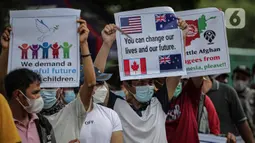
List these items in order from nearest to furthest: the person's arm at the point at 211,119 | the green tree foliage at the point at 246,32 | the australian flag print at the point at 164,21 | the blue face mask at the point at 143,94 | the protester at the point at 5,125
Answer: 1. the protester at the point at 5,125
2. the blue face mask at the point at 143,94
3. the australian flag print at the point at 164,21
4. the person's arm at the point at 211,119
5. the green tree foliage at the point at 246,32

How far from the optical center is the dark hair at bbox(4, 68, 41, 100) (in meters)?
6.93

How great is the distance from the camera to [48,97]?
7.63 metres

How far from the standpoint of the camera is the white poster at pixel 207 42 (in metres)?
8.83

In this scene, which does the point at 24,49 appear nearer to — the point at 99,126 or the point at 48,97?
the point at 48,97

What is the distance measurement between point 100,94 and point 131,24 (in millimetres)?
763

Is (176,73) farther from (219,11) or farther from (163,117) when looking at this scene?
(219,11)

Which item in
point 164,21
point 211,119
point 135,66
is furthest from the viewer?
point 211,119

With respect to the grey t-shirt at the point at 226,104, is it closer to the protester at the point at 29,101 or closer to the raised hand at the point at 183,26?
the raised hand at the point at 183,26

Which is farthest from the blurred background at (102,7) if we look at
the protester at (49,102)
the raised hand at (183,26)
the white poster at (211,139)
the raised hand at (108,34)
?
the protester at (49,102)

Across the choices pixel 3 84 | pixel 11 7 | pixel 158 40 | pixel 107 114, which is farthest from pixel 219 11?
pixel 11 7

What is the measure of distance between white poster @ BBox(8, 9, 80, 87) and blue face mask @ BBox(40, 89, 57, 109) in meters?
0.13

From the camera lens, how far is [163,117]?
8.02 meters

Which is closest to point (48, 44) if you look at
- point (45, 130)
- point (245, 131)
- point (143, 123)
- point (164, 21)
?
point (45, 130)

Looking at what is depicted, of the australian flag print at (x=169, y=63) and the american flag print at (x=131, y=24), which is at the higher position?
the american flag print at (x=131, y=24)
